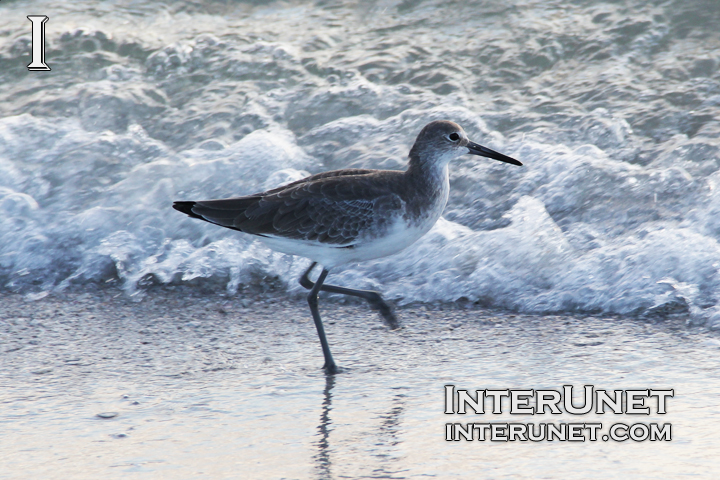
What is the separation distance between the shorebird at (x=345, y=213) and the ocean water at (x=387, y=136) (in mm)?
874

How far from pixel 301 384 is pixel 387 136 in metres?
3.72

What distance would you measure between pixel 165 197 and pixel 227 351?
7.88 ft

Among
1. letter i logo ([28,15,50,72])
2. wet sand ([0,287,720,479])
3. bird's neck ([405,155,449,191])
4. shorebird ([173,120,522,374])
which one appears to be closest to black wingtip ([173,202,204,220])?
shorebird ([173,120,522,374])

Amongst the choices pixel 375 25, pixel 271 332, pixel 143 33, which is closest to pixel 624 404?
pixel 271 332

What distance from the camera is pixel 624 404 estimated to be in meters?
3.77

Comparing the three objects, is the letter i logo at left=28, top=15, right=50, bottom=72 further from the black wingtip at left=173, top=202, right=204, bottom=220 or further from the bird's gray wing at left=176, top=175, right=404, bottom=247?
the bird's gray wing at left=176, top=175, right=404, bottom=247

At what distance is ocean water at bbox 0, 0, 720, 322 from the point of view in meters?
5.57

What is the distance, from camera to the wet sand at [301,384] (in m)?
3.27

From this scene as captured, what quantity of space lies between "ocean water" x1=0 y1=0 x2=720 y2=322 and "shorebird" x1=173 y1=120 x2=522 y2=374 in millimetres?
874

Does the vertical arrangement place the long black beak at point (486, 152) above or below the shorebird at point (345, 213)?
above

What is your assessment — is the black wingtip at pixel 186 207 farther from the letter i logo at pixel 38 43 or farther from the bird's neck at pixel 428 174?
the letter i logo at pixel 38 43

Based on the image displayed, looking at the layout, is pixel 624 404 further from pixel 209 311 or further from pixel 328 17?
pixel 328 17

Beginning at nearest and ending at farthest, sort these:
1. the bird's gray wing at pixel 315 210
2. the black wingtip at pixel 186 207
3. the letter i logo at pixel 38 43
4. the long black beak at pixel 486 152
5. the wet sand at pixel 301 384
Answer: the wet sand at pixel 301 384 → the bird's gray wing at pixel 315 210 → the black wingtip at pixel 186 207 → the long black beak at pixel 486 152 → the letter i logo at pixel 38 43

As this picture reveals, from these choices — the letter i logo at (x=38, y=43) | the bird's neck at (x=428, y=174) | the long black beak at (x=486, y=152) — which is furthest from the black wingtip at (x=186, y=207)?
the letter i logo at (x=38, y=43)
